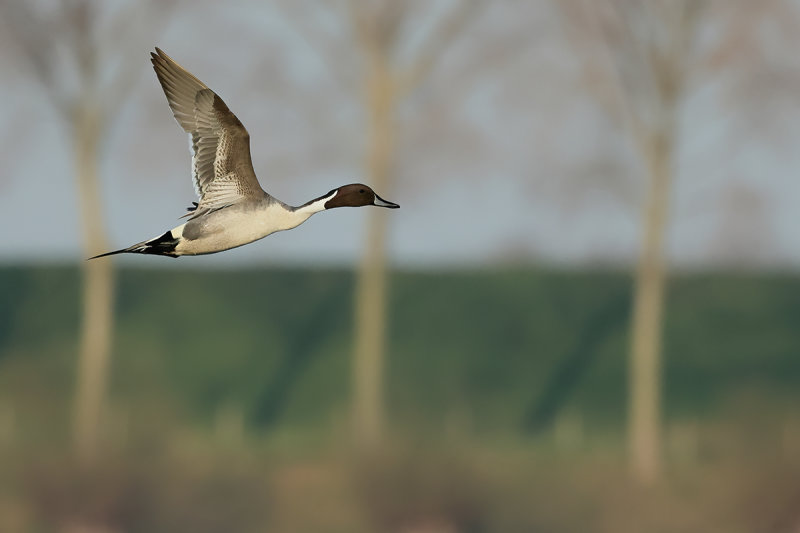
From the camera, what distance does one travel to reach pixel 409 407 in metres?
22.9

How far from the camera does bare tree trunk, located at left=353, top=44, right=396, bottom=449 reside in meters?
19.7

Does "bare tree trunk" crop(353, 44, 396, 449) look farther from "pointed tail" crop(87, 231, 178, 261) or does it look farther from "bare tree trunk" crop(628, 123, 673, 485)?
"pointed tail" crop(87, 231, 178, 261)

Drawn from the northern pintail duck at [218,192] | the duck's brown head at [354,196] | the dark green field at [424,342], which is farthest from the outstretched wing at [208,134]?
the dark green field at [424,342]

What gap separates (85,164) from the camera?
19625mm

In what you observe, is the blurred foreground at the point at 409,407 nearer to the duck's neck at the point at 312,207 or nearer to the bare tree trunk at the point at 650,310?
the bare tree trunk at the point at 650,310

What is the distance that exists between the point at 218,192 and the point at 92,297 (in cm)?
1252

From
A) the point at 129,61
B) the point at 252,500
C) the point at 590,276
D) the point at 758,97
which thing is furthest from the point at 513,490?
the point at 590,276

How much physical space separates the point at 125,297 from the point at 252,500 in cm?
841

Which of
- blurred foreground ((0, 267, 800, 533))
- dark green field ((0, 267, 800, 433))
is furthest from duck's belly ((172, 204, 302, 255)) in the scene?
dark green field ((0, 267, 800, 433))

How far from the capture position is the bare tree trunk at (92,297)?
19.6 metres

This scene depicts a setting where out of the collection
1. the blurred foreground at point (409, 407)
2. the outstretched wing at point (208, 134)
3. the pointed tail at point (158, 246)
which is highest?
the outstretched wing at point (208, 134)

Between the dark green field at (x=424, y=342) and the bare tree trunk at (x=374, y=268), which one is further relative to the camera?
the dark green field at (x=424, y=342)

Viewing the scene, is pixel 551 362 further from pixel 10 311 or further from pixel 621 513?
pixel 10 311

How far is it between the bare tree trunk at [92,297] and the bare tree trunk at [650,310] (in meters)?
6.65
